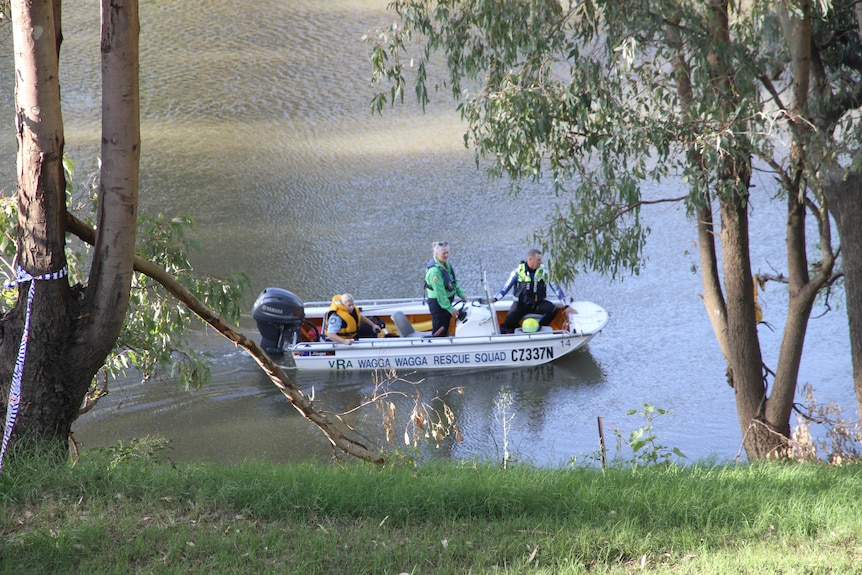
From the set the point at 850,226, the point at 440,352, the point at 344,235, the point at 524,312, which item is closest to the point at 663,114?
the point at 850,226

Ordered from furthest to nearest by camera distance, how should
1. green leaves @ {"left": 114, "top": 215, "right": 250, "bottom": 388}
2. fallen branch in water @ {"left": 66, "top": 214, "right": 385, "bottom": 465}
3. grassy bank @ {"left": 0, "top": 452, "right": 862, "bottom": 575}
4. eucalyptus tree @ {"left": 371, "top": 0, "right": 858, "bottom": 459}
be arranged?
eucalyptus tree @ {"left": 371, "top": 0, "right": 858, "bottom": 459} < green leaves @ {"left": 114, "top": 215, "right": 250, "bottom": 388} < fallen branch in water @ {"left": 66, "top": 214, "right": 385, "bottom": 465} < grassy bank @ {"left": 0, "top": 452, "right": 862, "bottom": 575}

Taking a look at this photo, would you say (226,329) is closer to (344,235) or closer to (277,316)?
(277,316)

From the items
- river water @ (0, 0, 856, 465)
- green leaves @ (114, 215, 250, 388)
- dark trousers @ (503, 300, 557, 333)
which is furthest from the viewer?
dark trousers @ (503, 300, 557, 333)

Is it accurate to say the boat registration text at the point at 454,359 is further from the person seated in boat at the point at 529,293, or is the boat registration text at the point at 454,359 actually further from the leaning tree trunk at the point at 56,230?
the leaning tree trunk at the point at 56,230

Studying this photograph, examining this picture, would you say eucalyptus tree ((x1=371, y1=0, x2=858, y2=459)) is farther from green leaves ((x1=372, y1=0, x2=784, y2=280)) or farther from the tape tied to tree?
the tape tied to tree

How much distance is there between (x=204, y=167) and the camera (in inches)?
730

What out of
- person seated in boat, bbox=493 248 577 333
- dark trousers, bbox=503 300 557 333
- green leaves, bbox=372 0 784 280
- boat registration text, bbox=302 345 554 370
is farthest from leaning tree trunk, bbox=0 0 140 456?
dark trousers, bbox=503 300 557 333

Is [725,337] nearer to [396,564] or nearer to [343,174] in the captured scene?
[396,564]

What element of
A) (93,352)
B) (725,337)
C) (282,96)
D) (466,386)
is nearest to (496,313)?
(466,386)

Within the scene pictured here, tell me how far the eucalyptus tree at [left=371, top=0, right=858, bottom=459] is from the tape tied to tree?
13.5ft

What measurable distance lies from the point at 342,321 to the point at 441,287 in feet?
4.37

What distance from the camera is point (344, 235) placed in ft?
52.1

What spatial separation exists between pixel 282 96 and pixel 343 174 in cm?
484

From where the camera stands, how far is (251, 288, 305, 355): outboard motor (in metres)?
11.6
